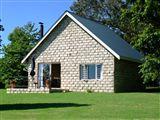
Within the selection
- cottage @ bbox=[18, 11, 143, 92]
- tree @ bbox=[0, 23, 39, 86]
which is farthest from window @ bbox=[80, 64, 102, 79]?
tree @ bbox=[0, 23, 39, 86]

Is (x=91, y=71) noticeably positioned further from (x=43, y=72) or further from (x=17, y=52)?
(x=17, y=52)

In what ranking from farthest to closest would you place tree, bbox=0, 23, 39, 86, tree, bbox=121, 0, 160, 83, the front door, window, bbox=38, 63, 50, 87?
tree, bbox=0, 23, 39, 86
the front door
window, bbox=38, 63, 50, 87
tree, bbox=121, 0, 160, 83

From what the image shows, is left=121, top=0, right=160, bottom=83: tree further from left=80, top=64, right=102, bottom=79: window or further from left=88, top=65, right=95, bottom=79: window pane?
left=88, top=65, right=95, bottom=79: window pane

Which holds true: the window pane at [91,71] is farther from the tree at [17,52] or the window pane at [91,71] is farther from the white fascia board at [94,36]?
the tree at [17,52]

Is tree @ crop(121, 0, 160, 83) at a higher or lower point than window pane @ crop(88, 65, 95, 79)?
higher

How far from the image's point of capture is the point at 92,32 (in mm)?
35375

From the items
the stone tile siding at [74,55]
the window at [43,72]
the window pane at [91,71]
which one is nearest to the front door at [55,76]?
the window at [43,72]

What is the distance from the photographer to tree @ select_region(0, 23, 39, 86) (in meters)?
49.9

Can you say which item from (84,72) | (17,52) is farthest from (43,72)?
(17,52)

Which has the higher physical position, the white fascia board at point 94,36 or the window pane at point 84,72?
the white fascia board at point 94,36

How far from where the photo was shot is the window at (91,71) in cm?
3525

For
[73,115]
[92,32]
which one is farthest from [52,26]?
[73,115]

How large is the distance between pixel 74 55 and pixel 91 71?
5.97 ft

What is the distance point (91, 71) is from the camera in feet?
117
